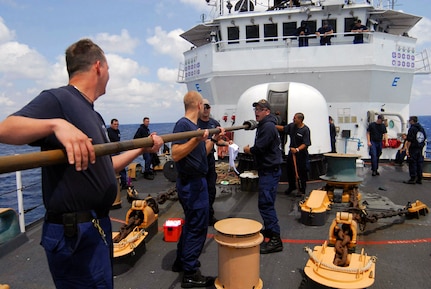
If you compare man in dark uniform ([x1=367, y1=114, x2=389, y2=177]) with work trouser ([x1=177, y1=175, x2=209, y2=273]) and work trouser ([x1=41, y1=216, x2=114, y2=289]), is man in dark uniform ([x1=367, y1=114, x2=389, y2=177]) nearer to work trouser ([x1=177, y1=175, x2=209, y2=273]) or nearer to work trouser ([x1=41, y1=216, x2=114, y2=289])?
work trouser ([x1=177, y1=175, x2=209, y2=273])

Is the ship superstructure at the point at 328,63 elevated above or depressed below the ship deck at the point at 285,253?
above

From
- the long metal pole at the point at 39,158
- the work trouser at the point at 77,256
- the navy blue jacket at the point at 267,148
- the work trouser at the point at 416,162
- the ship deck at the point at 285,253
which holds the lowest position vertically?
the ship deck at the point at 285,253

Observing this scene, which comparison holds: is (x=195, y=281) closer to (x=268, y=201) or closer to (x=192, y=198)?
(x=192, y=198)

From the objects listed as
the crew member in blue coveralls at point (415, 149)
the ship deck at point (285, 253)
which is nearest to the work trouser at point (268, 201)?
the ship deck at point (285, 253)

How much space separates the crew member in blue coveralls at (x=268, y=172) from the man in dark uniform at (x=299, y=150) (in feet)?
8.71

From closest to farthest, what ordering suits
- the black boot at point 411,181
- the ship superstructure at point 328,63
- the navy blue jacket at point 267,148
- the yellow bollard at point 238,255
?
the yellow bollard at point 238,255
the navy blue jacket at point 267,148
the black boot at point 411,181
the ship superstructure at point 328,63

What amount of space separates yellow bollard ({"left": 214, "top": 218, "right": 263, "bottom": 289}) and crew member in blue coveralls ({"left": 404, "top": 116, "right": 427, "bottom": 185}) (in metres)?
6.56

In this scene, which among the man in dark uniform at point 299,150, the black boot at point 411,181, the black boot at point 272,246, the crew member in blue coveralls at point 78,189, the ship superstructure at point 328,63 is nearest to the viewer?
the crew member in blue coveralls at point 78,189

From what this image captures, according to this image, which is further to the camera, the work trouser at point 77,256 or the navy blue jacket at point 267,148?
the navy blue jacket at point 267,148

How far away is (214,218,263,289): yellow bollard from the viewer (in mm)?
3104

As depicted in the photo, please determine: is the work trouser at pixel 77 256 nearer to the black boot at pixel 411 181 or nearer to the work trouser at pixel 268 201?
the work trouser at pixel 268 201

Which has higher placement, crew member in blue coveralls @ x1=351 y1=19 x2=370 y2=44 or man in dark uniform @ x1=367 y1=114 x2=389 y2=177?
crew member in blue coveralls @ x1=351 y1=19 x2=370 y2=44

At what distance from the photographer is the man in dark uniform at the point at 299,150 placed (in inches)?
278

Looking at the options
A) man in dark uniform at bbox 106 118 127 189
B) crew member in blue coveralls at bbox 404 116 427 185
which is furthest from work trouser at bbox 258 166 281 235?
crew member in blue coveralls at bbox 404 116 427 185
